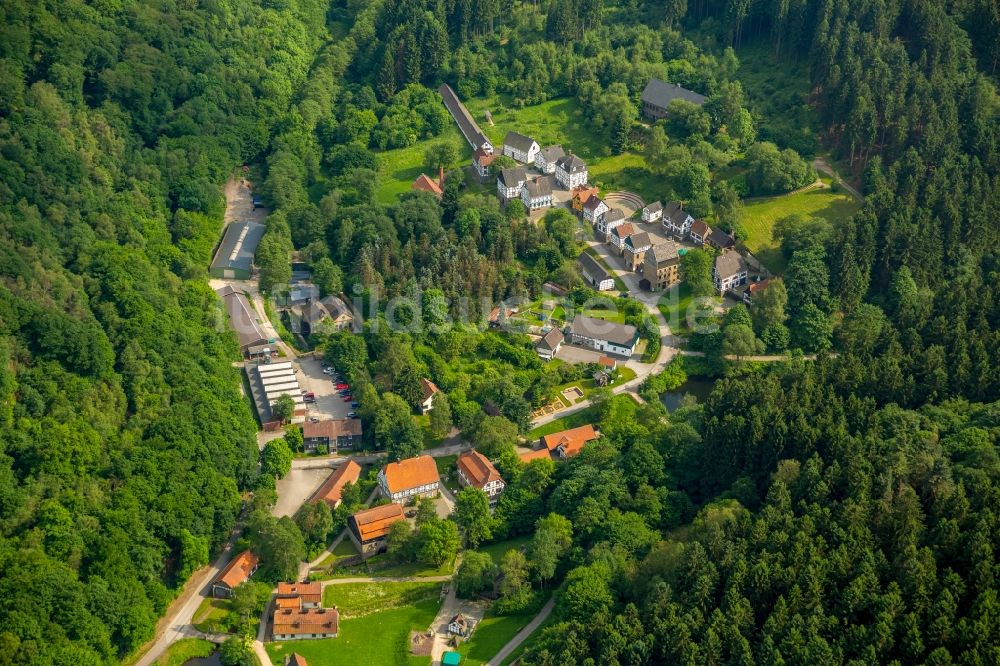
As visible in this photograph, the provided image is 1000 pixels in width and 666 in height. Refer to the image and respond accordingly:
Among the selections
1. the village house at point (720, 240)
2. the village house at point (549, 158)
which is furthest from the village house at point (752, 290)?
the village house at point (549, 158)

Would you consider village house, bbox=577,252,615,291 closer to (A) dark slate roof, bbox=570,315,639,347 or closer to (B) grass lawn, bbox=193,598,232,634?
(A) dark slate roof, bbox=570,315,639,347

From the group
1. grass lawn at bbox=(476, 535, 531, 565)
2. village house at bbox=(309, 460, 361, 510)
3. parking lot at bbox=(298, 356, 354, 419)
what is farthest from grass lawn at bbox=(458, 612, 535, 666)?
parking lot at bbox=(298, 356, 354, 419)

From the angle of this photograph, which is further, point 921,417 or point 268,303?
point 268,303

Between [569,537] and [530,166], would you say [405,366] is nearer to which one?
[569,537]

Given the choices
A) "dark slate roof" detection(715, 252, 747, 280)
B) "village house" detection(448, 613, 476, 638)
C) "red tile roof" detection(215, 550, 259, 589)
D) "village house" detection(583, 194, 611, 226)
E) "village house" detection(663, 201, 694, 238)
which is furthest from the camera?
"village house" detection(583, 194, 611, 226)

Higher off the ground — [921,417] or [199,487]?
[921,417]

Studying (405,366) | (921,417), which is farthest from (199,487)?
(921,417)
